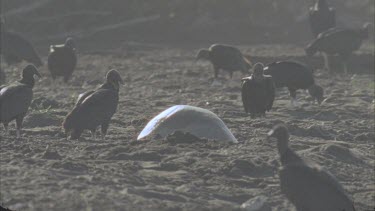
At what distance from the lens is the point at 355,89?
1412cm

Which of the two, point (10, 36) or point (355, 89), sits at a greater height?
point (10, 36)

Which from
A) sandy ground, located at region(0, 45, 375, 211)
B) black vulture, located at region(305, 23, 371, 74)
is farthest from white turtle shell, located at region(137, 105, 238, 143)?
black vulture, located at region(305, 23, 371, 74)

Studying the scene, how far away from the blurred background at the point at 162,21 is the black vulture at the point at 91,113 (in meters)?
10.6

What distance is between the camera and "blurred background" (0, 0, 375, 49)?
21.2 metres

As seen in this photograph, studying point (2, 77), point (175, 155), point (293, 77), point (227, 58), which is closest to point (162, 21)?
point (2, 77)

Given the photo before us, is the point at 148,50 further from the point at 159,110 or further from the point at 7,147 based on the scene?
the point at 7,147

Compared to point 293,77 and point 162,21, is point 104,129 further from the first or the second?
point 162,21

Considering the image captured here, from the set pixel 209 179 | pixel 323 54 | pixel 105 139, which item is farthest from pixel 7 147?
pixel 323 54

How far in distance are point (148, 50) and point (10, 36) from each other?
4719mm

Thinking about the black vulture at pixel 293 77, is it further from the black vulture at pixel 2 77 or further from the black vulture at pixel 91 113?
the black vulture at pixel 2 77

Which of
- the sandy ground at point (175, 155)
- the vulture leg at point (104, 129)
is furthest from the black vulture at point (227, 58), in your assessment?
the vulture leg at point (104, 129)

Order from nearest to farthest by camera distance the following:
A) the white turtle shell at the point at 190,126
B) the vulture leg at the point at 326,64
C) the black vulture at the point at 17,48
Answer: the white turtle shell at the point at 190,126
the black vulture at the point at 17,48
the vulture leg at the point at 326,64

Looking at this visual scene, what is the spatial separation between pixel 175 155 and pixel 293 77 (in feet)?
13.3

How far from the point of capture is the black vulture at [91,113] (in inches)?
362
